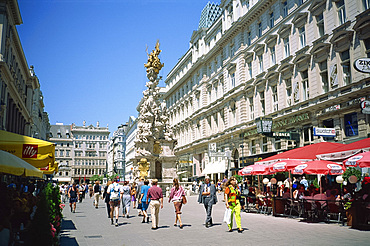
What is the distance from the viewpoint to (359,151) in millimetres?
14695

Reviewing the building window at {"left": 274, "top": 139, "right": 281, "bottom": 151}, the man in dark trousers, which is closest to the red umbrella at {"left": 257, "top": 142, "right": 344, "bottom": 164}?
the man in dark trousers

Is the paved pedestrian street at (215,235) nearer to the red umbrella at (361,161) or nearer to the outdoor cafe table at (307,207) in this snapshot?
the outdoor cafe table at (307,207)

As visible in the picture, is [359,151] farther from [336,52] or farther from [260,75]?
[260,75]

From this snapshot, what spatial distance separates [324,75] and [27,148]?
23899mm

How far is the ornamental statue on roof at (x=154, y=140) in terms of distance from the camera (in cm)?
3666

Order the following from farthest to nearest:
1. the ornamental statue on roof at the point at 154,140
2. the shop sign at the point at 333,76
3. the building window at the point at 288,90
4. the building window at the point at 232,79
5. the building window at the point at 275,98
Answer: the building window at the point at 232,79, the ornamental statue on roof at the point at 154,140, the building window at the point at 275,98, the building window at the point at 288,90, the shop sign at the point at 333,76

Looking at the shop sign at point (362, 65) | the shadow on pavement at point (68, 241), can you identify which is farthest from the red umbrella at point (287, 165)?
the shadow on pavement at point (68, 241)

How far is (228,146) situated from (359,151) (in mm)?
29903

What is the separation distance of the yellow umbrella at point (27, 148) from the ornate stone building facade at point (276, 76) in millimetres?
19835

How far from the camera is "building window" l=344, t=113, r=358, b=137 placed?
24.7 m

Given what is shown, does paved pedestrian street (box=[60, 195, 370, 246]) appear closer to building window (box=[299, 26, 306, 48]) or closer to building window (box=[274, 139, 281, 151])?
building window (box=[274, 139, 281, 151])

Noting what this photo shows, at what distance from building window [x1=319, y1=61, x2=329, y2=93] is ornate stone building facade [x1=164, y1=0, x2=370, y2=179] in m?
0.08

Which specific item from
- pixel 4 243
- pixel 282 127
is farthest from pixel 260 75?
pixel 4 243

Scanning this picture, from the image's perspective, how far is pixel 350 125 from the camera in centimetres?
2508
